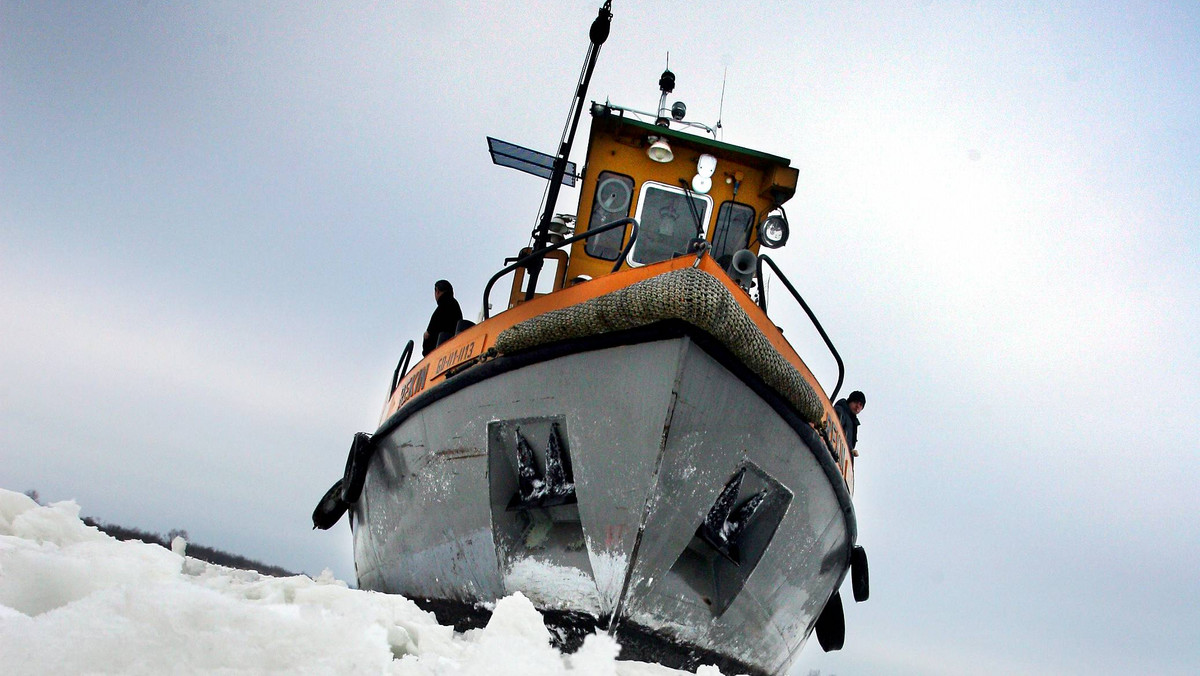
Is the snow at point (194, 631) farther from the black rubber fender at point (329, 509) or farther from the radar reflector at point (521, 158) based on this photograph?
the radar reflector at point (521, 158)

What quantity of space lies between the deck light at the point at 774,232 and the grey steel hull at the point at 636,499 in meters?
1.58

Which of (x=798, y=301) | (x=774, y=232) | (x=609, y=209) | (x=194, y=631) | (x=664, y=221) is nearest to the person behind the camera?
(x=194, y=631)

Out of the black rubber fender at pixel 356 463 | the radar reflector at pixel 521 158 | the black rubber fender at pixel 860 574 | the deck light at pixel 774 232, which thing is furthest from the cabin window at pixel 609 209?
the black rubber fender at pixel 860 574

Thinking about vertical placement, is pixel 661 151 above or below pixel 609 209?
above

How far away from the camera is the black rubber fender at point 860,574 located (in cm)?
514

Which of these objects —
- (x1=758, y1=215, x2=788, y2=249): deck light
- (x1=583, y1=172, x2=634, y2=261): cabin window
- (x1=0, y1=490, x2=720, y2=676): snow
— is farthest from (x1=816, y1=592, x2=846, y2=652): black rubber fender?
(x1=0, y1=490, x2=720, y2=676): snow

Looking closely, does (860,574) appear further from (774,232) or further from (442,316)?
(442,316)

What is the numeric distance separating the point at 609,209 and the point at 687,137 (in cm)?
80

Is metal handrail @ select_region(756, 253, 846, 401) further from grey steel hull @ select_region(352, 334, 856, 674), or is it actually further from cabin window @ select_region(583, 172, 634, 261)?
cabin window @ select_region(583, 172, 634, 261)

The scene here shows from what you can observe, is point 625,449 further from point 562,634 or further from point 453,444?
point 453,444

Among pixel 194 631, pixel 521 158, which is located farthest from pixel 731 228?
pixel 194 631

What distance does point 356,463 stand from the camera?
5629 millimetres

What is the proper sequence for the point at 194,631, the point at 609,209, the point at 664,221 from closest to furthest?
1. the point at 194,631
2. the point at 664,221
3. the point at 609,209

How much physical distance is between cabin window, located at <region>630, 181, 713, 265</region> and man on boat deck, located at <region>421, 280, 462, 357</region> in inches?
60.6
